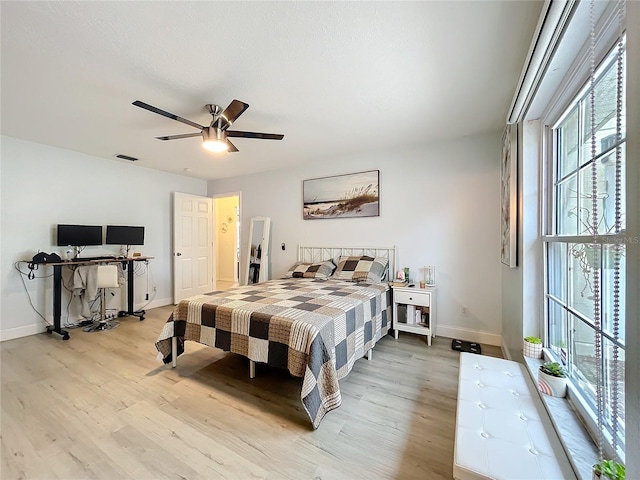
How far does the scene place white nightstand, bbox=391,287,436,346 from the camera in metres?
2.96

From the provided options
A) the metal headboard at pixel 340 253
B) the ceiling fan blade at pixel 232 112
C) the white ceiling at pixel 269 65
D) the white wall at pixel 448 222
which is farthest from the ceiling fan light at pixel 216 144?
the metal headboard at pixel 340 253

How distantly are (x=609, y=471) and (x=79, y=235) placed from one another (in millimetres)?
5061

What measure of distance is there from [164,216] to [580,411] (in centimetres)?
551

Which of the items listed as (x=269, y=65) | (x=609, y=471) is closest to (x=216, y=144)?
(x=269, y=65)

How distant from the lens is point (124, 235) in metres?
3.99

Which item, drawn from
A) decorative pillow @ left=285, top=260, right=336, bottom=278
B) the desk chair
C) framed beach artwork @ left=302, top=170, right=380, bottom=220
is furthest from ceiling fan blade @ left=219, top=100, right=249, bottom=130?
the desk chair

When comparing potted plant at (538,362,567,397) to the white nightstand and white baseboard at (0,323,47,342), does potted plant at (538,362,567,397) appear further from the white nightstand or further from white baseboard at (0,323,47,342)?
white baseboard at (0,323,47,342)

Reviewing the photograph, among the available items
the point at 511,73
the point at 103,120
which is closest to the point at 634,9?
the point at 511,73

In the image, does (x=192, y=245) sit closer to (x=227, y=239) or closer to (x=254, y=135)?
(x=227, y=239)

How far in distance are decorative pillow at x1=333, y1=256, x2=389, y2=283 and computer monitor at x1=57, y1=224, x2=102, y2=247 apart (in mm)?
3435

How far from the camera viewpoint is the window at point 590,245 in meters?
0.95

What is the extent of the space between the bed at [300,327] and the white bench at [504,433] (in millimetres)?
799

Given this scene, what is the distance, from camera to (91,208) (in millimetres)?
3828

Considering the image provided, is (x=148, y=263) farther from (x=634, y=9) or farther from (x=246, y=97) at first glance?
(x=634, y=9)
